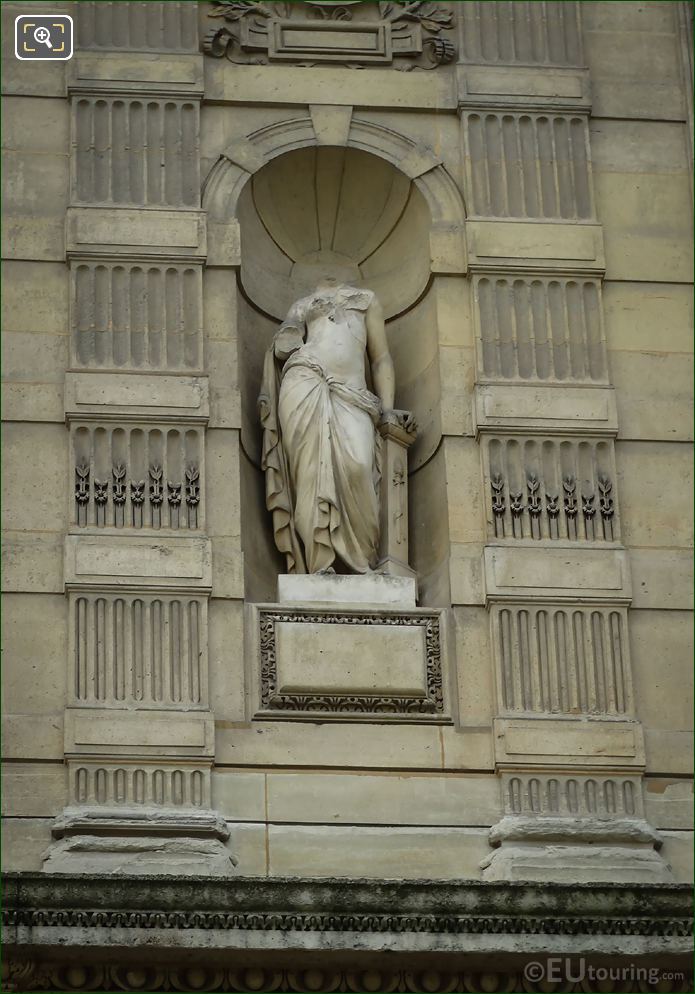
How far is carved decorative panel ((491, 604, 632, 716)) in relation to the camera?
18562mm

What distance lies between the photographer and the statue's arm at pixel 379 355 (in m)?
19.8

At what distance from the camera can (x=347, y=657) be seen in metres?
18.6

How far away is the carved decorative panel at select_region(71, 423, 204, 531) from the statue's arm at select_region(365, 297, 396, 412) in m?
1.45

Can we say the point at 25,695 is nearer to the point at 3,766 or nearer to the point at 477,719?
the point at 3,766

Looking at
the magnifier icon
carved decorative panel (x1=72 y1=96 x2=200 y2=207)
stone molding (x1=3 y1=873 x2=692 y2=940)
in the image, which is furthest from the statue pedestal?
the magnifier icon

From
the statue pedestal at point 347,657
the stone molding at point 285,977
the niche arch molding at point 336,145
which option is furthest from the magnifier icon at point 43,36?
the stone molding at point 285,977

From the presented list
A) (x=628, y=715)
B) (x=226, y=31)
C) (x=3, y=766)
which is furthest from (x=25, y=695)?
(x=226, y=31)

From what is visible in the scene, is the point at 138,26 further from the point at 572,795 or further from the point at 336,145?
the point at 572,795

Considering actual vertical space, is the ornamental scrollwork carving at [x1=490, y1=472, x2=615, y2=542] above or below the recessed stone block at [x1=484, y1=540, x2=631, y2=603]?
above

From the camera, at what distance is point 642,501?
63.4ft

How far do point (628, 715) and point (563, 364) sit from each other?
8.34 feet

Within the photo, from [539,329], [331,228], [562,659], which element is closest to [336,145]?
[331,228]

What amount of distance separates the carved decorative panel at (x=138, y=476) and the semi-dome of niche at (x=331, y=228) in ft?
5.50

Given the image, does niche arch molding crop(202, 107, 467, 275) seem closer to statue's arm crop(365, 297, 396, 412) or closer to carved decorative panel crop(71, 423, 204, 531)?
statue's arm crop(365, 297, 396, 412)
